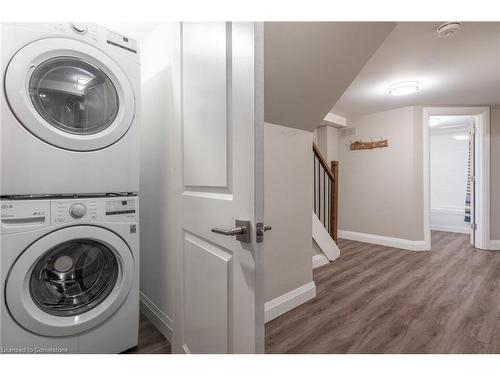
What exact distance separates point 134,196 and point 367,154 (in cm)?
375

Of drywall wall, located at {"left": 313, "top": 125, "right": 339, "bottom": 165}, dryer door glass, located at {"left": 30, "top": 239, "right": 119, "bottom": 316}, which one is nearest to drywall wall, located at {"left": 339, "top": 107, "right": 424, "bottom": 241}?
drywall wall, located at {"left": 313, "top": 125, "right": 339, "bottom": 165}

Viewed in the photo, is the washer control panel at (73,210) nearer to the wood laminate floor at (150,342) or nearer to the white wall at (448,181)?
the wood laminate floor at (150,342)

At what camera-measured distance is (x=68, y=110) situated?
1.27m

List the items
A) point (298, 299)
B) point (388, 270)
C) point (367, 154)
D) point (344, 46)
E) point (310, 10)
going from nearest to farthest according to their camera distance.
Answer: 1. point (310, 10)
2. point (344, 46)
3. point (298, 299)
4. point (388, 270)
5. point (367, 154)

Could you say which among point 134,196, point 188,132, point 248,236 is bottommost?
point 248,236

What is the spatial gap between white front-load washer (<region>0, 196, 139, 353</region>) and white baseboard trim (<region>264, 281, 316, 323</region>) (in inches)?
35.0

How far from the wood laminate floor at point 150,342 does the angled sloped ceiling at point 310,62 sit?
1584 millimetres

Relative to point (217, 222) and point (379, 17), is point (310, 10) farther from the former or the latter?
point (217, 222)

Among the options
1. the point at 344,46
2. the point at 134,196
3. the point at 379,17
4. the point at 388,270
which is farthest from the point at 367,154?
the point at 134,196

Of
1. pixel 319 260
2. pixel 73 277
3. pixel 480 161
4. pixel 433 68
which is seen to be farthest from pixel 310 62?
pixel 480 161

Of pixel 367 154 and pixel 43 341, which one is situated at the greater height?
pixel 367 154

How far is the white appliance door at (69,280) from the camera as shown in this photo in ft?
3.59

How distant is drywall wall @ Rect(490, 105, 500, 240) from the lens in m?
3.55
